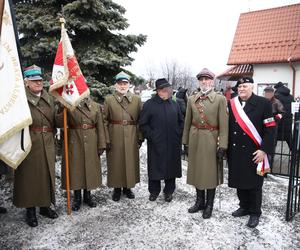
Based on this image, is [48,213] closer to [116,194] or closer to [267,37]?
[116,194]

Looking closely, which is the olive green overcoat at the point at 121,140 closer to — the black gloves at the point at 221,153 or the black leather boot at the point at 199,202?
the black leather boot at the point at 199,202

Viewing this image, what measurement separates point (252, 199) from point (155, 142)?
5.74 ft

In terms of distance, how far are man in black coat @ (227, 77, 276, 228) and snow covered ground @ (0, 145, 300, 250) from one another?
387mm

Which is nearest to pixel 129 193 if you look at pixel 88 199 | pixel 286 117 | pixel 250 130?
pixel 88 199

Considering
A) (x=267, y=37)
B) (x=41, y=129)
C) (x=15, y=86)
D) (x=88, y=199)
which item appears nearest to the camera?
(x=15, y=86)

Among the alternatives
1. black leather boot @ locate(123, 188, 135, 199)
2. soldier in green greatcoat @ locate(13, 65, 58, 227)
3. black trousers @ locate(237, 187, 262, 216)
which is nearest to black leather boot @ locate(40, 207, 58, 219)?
soldier in green greatcoat @ locate(13, 65, 58, 227)

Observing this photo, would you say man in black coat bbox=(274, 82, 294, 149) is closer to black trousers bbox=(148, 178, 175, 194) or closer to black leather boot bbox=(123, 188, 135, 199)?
black trousers bbox=(148, 178, 175, 194)

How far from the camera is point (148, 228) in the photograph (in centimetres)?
417

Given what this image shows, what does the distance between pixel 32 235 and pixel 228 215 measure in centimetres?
284

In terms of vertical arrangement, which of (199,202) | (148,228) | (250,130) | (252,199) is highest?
(250,130)

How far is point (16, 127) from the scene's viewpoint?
3.29 m

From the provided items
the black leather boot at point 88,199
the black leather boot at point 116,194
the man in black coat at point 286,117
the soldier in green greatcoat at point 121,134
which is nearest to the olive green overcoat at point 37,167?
the black leather boot at point 88,199

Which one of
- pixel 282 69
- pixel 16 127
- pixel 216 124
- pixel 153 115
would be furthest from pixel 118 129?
pixel 282 69

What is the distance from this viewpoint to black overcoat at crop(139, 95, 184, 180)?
5.03m
